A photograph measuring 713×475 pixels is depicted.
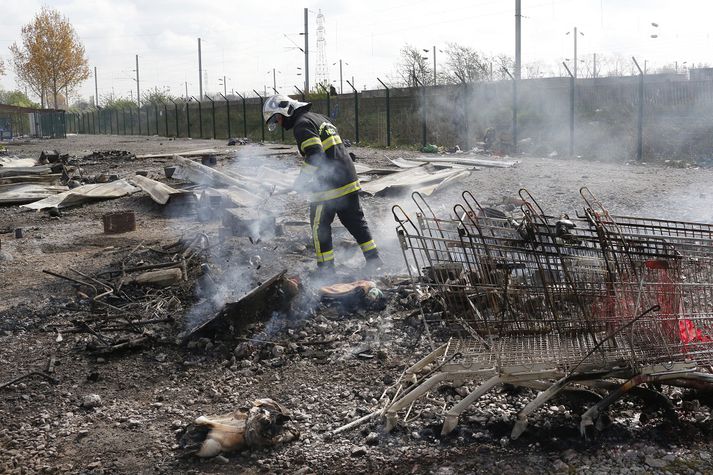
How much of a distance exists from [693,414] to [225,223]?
21.8 ft

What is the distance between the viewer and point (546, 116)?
21016 mm

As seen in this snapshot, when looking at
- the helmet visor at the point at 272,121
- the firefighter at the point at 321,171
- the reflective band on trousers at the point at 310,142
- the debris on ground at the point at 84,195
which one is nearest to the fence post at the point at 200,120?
the debris on ground at the point at 84,195

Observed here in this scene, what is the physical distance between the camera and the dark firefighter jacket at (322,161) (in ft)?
22.0

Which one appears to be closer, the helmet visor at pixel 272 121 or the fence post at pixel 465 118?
the helmet visor at pixel 272 121

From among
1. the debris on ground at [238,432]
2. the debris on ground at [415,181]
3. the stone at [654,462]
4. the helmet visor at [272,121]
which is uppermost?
the helmet visor at [272,121]

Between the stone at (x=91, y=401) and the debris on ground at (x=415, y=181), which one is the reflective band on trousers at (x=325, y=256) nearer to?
the stone at (x=91, y=401)

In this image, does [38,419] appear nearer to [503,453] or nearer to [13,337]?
[13,337]

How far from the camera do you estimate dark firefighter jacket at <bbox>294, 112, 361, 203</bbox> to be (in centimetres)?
670

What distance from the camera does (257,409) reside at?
374cm

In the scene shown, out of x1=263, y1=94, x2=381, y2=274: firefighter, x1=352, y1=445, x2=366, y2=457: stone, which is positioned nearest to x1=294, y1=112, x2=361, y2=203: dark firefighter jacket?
x1=263, y1=94, x2=381, y2=274: firefighter

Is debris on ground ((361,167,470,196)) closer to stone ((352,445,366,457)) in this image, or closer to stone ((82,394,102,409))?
stone ((82,394,102,409))

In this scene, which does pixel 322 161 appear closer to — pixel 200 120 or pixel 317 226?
pixel 317 226

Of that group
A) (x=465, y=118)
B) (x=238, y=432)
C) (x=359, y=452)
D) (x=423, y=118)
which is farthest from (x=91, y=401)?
(x=465, y=118)

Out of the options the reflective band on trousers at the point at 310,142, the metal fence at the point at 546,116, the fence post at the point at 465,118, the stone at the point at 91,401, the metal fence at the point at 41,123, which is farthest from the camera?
the metal fence at the point at 41,123
